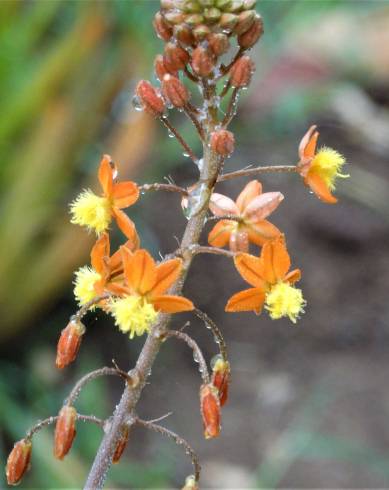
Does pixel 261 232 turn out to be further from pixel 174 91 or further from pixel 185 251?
pixel 174 91

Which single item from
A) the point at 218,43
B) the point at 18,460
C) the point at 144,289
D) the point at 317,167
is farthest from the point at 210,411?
the point at 218,43

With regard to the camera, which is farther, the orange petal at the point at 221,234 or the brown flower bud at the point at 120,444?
the orange petal at the point at 221,234

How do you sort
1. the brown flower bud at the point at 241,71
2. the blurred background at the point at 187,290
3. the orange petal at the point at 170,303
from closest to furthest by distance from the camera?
the orange petal at the point at 170,303 < the brown flower bud at the point at 241,71 < the blurred background at the point at 187,290

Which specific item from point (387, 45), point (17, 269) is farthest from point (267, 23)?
point (387, 45)

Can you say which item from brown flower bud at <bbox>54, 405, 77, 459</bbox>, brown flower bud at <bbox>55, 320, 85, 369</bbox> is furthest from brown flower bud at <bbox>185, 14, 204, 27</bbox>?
brown flower bud at <bbox>54, 405, 77, 459</bbox>

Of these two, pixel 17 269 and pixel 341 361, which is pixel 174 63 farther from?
pixel 341 361

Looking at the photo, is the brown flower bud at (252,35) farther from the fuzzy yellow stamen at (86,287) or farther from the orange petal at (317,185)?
the fuzzy yellow stamen at (86,287)

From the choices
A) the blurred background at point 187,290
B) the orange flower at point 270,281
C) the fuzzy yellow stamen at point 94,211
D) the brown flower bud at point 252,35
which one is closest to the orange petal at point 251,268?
the orange flower at point 270,281
